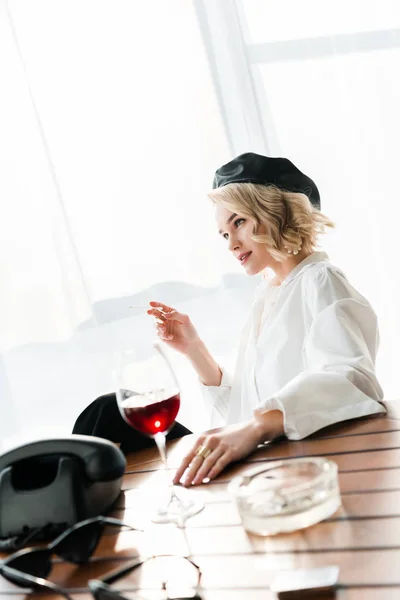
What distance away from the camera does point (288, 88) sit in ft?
11.0

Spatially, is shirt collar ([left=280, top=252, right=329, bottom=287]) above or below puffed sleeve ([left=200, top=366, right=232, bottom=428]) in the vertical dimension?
above

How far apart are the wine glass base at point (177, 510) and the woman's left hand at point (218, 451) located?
0.09m

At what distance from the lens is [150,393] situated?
45.1 inches

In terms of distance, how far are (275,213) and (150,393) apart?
128 centimetres

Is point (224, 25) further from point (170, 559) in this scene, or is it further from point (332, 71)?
point (170, 559)

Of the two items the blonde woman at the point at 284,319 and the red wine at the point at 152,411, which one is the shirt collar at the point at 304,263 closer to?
the blonde woman at the point at 284,319

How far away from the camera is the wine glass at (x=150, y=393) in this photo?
1143 mm

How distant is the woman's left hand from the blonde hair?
3.25 ft

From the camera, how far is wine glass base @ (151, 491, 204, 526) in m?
1.14

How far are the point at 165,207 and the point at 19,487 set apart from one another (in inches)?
88.2

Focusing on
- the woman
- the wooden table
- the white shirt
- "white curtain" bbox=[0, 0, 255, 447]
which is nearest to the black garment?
the woman

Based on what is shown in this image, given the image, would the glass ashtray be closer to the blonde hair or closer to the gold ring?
the gold ring

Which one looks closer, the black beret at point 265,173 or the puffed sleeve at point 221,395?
the black beret at point 265,173

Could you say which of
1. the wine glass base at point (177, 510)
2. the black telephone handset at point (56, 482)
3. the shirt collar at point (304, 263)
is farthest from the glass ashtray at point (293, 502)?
the shirt collar at point (304, 263)
